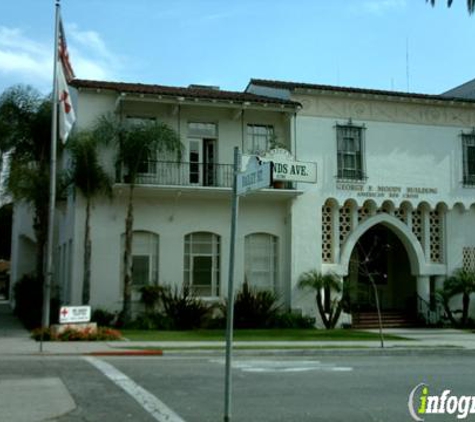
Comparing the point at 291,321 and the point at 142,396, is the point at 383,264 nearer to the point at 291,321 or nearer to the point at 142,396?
the point at 291,321

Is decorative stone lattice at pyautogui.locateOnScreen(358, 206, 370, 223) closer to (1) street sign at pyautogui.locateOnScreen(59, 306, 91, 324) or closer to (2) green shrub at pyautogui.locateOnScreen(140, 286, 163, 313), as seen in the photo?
(2) green shrub at pyautogui.locateOnScreen(140, 286, 163, 313)

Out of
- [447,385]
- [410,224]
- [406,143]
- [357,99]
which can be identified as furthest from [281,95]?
[447,385]

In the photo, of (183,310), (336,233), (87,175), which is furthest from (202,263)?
(87,175)

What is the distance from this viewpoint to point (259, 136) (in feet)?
91.2

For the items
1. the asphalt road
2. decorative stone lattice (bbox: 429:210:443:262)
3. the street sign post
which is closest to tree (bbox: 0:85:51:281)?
the asphalt road

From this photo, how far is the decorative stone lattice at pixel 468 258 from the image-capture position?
2953 centimetres

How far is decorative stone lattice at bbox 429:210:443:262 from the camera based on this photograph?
29516 mm

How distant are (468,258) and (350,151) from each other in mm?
6848

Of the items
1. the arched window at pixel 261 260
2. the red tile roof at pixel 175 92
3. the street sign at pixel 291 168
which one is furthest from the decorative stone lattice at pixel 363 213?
the street sign at pixel 291 168

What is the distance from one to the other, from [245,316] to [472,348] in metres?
8.40

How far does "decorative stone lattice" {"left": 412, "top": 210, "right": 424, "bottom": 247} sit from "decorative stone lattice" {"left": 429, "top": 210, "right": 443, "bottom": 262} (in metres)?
0.44

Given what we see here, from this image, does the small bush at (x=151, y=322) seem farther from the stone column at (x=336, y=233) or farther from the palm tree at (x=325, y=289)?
the stone column at (x=336, y=233)

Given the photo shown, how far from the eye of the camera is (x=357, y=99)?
92.8 ft

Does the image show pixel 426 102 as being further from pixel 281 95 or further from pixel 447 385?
pixel 447 385
